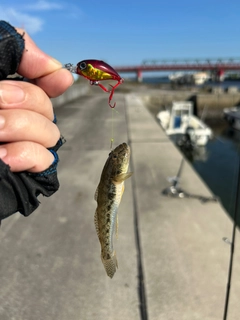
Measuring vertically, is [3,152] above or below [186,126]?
above

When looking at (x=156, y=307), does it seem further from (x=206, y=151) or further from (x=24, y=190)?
(x=206, y=151)

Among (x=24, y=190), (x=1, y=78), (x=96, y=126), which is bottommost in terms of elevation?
(x=96, y=126)

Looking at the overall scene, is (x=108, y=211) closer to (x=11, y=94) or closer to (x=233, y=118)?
(x=11, y=94)

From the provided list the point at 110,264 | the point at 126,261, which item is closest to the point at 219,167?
the point at 126,261

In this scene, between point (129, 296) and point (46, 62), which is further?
point (129, 296)

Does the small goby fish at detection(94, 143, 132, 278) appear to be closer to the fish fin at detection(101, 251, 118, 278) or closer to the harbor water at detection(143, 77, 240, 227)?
the fish fin at detection(101, 251, 118, 278)

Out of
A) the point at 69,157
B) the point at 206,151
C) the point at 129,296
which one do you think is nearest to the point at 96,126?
the point at 69,157

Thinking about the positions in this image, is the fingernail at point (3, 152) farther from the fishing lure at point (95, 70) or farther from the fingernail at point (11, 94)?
the fishing lure at point (95, 70)
